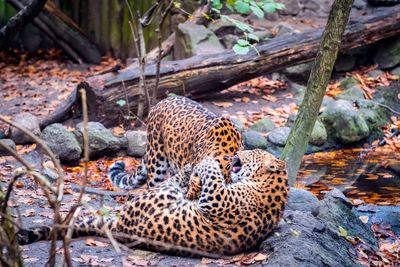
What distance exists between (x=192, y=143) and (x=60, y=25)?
8.48m

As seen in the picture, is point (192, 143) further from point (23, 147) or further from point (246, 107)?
point (246, 107)

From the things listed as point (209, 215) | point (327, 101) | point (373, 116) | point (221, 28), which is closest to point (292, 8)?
point (221, 28)

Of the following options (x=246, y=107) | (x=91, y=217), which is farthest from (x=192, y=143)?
(x=246, y=107)

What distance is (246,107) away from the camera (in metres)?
12.9

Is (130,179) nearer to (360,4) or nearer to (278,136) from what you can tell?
(278,136)

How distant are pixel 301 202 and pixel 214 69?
492 centimetres

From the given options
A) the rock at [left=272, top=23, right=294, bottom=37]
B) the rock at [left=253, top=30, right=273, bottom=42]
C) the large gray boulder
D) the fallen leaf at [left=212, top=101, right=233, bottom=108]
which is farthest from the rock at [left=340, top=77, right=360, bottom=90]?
the fallen leaf at [left=212, top=101, right=233, bottom=108]

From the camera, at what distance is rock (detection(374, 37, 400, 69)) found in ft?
47.5

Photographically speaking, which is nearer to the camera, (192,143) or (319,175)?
(192,143)

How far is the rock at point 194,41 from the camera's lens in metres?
13.5

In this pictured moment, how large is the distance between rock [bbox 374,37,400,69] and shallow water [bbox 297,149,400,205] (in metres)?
3.21

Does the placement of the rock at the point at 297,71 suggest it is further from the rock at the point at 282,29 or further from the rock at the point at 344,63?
the rock at the point at 344,63

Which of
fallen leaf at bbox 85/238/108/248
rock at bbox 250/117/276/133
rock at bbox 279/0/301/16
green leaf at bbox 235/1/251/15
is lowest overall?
fallen leaf at bbox 85/238/108/248

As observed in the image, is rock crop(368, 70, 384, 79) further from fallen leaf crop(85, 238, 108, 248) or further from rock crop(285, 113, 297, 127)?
fallen leaf crop(85, 238, 108, 248)
